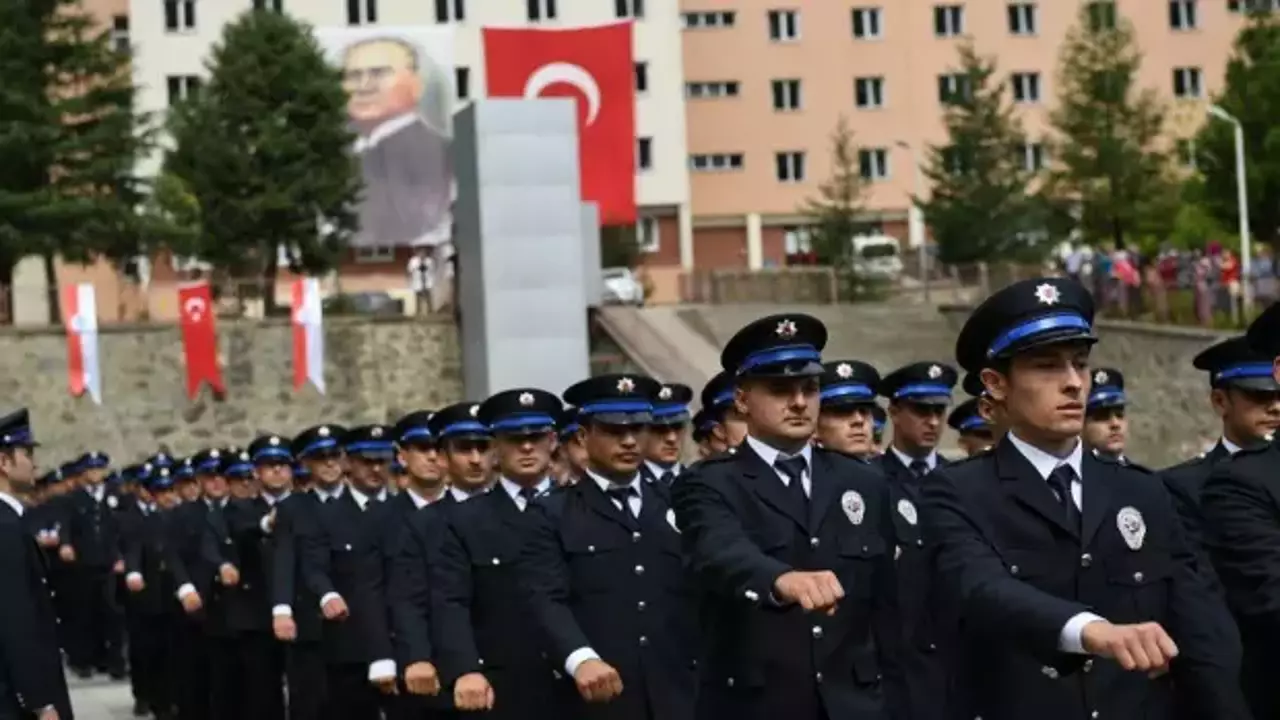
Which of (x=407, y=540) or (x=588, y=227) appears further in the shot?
(x=588, y=227)

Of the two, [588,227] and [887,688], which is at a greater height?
[588,227]

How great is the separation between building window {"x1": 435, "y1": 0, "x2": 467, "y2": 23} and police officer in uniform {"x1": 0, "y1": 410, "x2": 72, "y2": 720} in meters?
63.6

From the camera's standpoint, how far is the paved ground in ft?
72.6

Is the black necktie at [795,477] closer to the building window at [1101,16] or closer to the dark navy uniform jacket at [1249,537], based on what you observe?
the dark navy uniform jacket at [1249,537]

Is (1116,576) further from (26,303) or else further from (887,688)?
(26,303)

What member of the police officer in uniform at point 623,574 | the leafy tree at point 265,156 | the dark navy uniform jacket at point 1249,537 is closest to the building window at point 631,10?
the leafy tree at point 265,156

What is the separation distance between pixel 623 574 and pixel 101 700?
15.1 m

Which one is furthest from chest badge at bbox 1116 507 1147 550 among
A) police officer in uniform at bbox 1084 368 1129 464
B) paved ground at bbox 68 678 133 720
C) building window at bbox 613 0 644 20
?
building window at bbox 613 0 644 20

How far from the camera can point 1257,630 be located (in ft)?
22.5

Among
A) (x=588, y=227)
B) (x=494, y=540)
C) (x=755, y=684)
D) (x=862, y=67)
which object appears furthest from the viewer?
(x=862, y=67)

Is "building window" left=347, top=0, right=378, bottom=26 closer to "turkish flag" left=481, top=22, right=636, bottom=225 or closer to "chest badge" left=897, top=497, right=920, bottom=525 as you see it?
"turkish flag" left=481, top=22, right=636, bottom=225

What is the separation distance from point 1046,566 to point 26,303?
42144mm

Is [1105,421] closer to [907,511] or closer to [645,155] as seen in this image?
[907,511]

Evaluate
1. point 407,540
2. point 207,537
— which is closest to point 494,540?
point 407,540
